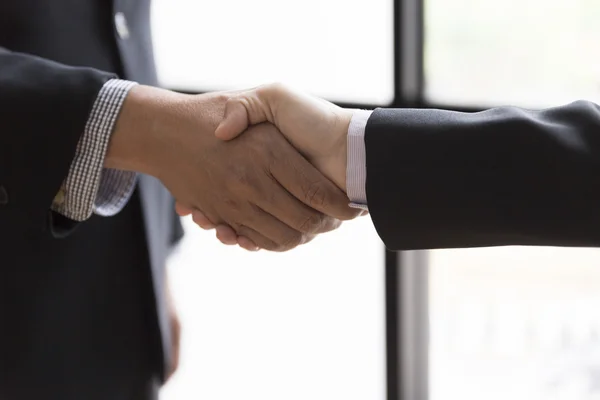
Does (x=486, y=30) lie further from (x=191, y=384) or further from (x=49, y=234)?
(x=191, y=384)

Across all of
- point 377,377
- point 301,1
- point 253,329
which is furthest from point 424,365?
point 301,1

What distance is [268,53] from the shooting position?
207 cm

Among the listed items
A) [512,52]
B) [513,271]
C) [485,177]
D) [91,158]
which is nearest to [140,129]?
[91,158]

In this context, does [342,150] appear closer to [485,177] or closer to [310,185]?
[310,185]

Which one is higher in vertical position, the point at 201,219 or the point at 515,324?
the point at 201,219

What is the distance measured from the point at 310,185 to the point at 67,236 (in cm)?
40

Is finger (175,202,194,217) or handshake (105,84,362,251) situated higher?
handshake (105,84,362,251)

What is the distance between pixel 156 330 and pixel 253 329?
933 millimetres

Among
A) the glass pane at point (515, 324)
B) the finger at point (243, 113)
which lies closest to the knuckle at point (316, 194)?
the finger at point (243, 113)

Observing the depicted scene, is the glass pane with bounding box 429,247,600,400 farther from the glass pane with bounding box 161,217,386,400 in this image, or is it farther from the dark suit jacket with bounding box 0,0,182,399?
the dark suit jacket with bounding box 0,0,182,399

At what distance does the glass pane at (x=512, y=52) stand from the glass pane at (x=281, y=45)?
11 cm

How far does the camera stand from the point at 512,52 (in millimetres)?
1697

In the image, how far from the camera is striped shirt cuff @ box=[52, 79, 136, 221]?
1.14 meters

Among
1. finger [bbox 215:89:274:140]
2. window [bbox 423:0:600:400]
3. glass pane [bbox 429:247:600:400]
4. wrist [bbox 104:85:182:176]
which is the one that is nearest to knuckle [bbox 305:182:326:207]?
finger [bbox 215:89:274:140]
